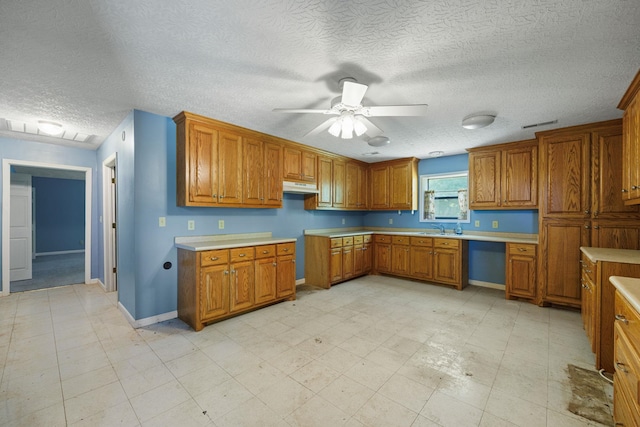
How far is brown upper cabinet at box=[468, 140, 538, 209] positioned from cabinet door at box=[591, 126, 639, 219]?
70cm

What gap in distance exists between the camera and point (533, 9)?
148cm

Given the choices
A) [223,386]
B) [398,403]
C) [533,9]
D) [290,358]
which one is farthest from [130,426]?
[533,9]

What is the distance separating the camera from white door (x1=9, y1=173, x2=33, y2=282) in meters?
4.76

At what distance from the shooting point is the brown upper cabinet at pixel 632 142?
231 cm

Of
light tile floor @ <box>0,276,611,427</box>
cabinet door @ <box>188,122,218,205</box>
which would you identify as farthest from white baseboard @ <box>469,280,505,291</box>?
cabinet door @ <box>188,122,218,205</box>

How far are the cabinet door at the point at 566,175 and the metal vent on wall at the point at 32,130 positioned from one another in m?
6.45

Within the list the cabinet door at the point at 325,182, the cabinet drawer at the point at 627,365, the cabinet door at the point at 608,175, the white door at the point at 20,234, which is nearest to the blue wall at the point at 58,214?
the white door at the point at 20,234

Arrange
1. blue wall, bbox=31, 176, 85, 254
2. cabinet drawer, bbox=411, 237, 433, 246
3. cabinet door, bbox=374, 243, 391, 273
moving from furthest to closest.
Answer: blue wall, bbox=31, 176, 85, 254 → cabinet door, bbox=374, 243, 391, 273 → cabinet drawer, bbox=411, 237, 433, 246

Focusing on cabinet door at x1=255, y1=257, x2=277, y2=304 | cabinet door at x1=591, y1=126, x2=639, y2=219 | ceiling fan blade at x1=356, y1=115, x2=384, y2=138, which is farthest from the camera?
cabinet door at x1=255, y1=257, x2=277, y2=304

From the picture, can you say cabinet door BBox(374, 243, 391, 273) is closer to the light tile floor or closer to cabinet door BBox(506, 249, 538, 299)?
the light tile floor

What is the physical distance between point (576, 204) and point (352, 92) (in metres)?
3.41

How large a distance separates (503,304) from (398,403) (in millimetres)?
2805

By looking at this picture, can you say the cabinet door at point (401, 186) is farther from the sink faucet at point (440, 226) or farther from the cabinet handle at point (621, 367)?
the cabinet handle at point (621, 367)


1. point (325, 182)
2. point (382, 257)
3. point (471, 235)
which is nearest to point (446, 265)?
point (471, 235)
